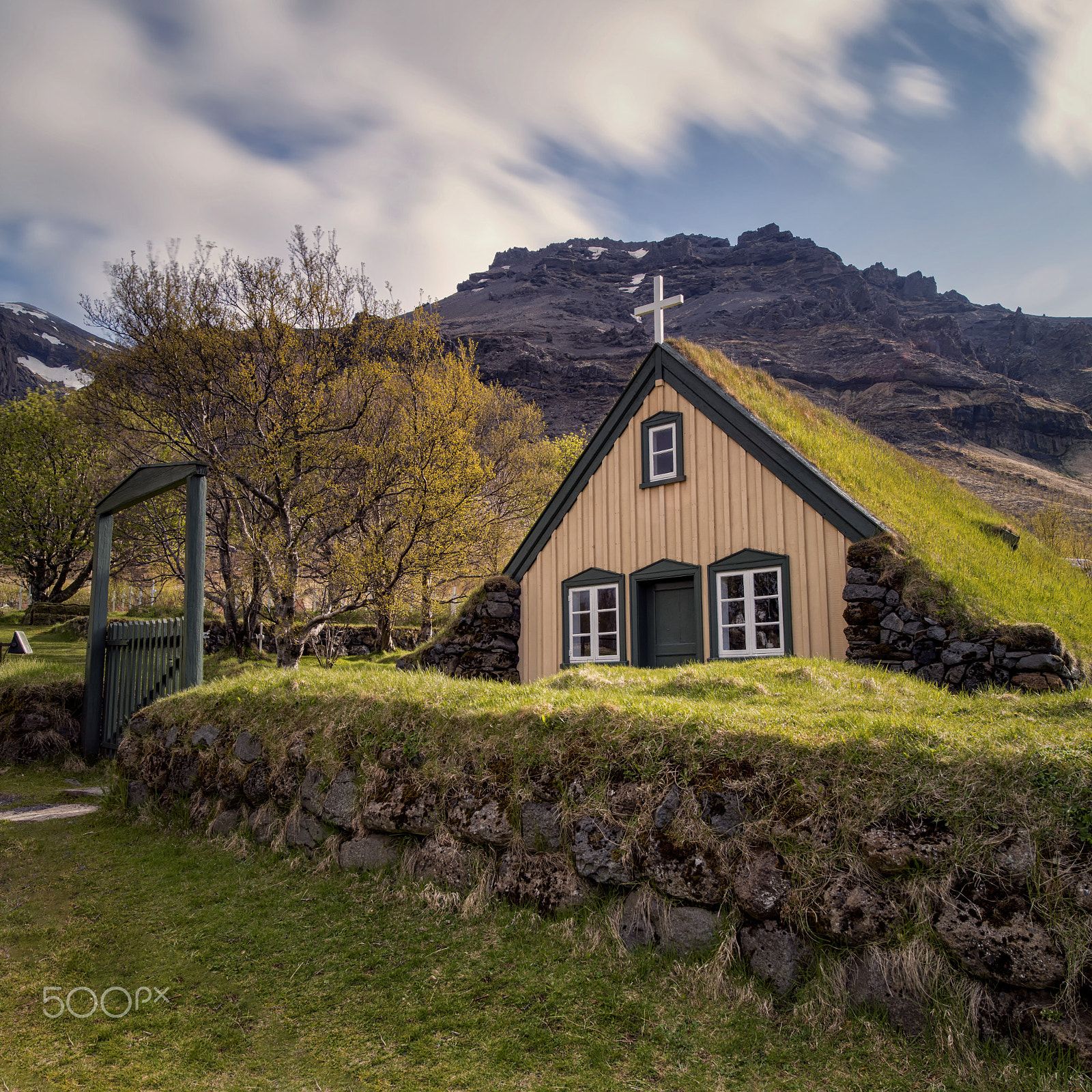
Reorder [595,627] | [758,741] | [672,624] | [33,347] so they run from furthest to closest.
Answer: [33,347]
[595,627]
[672,624]
[758,741]

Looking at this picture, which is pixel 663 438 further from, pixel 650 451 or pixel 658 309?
pixel 658 309

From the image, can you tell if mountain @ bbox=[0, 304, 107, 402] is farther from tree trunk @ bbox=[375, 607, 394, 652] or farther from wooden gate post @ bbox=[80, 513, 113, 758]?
wooden gate post @ bbox=[80, 513, 113, 758]

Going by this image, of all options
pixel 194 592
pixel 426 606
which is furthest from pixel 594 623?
pixel 426 606

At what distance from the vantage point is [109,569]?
491 inches

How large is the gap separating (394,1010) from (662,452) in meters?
10.8

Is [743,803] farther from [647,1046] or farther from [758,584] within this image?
[758,584]

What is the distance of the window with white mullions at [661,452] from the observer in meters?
13.7

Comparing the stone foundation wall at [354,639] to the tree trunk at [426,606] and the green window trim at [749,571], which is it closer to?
the tree trunk at [426,606]

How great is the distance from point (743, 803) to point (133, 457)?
22.0m

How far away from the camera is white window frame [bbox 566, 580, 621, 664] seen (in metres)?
13.8

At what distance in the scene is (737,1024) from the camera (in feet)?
13.4

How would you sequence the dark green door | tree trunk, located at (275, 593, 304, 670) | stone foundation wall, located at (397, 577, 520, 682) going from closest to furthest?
the dark green door < stone foundation wall, located at (397, 577, 520, 682) < tree trunk, located at (275, 593, 304, 670)

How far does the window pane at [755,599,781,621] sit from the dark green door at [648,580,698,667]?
116 cm

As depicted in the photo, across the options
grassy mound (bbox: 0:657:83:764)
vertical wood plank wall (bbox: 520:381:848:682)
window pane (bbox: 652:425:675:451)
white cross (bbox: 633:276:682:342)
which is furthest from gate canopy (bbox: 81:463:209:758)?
white cross (bbox: 633:276:682:342)
